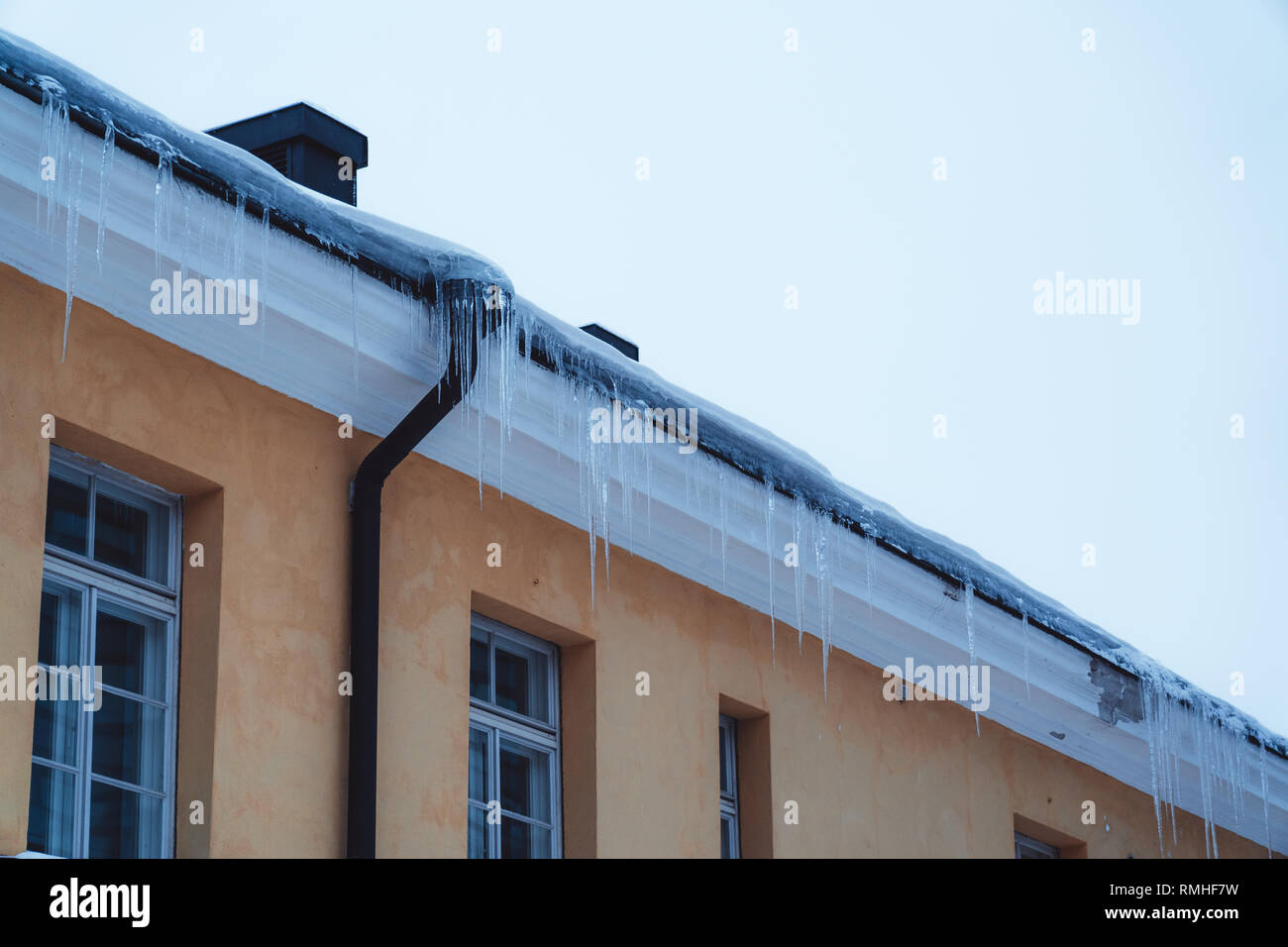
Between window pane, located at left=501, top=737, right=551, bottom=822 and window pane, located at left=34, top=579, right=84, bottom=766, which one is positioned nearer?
window pane, located at left=34, top=579, right=84, bottom=766

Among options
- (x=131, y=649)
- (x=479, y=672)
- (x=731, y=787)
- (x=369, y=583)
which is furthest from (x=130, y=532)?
(x=731, y=787)

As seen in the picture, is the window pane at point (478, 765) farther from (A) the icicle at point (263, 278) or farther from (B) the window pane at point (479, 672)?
(A) the icicle at point (263, 278)

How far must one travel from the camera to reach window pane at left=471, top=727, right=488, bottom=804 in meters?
8.27

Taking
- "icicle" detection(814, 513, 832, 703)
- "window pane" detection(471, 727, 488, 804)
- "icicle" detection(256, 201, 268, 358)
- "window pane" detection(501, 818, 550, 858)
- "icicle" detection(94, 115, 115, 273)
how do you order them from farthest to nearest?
1. "icicle" detection(814, 513, 832, 703)
2. "window pane" detection(501, 818, 550, 858)
3. "window pane" detection(471, 727, 488, 804)
4. "icicle" detection(256, 201, 268, 358)
5. "icicle" detection(94, 115, 115, 273)

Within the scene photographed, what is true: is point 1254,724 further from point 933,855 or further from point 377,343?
point 377,343

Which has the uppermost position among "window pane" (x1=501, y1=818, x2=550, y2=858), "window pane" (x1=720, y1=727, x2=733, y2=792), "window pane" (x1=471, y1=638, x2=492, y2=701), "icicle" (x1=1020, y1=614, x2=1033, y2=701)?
"icicle" (x1=1020, y1=614, x2=1033, y2=701)

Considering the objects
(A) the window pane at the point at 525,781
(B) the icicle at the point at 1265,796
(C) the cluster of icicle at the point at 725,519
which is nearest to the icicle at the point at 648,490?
(C) the cluster of icicle at the point at 725,519

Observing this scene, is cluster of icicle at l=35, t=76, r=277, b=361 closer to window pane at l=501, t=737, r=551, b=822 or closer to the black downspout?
the black downspout

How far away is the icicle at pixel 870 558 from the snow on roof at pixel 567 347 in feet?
0.13

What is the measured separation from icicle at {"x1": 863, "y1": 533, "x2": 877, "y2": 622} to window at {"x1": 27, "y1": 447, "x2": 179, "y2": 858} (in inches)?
130

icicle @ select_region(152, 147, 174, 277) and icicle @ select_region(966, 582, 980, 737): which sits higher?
icicle @ select_region(152, 147, 174, 277)

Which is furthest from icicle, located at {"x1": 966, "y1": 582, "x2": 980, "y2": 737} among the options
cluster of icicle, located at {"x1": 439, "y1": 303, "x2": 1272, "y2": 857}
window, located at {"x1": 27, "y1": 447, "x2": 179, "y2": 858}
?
window, located at {"x1": 27, "y1": 447, "x2": 179, "y2": 858}

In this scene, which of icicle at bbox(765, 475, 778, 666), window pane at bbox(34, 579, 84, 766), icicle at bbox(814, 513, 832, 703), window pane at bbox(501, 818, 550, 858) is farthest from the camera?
icicle at bbox(814, 513, 832, 703)
